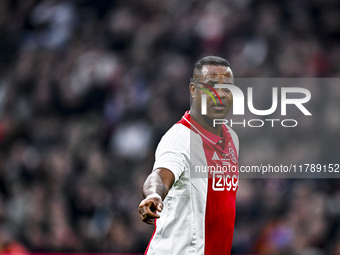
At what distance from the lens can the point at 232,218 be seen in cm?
255

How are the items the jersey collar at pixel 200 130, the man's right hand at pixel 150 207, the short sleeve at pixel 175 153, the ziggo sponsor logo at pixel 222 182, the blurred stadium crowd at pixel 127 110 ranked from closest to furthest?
the man's right hand at pixel 150 207
the short sleeve at pixel 175 153
the ziggo sponsor logo at pixel 222 182
the jersey collar at pixel 200 130
the blurred stadium crowd at pixel 127 110

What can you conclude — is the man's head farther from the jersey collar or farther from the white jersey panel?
the white jersey panel

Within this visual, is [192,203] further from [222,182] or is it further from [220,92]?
[220,92]

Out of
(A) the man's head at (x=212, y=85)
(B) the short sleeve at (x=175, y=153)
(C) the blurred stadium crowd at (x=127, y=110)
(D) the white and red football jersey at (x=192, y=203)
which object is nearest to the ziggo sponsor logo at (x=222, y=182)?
(D) the white and red football jersey at (x=192, y=203)

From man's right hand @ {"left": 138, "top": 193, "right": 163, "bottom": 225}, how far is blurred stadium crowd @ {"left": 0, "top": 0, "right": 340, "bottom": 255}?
3.58 meters

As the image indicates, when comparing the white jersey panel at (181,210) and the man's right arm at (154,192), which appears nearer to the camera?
the man's right arm at (154,192)

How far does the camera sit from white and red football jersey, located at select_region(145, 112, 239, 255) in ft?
7.77

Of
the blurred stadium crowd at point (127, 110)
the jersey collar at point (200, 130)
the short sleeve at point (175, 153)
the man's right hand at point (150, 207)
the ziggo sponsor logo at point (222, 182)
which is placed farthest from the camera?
the blurred stadium crowd at point (127, 110)

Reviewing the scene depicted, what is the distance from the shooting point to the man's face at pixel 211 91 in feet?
8.65

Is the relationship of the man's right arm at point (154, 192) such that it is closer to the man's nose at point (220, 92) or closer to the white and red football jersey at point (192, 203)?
the white and red football jersey at point (192, 203)

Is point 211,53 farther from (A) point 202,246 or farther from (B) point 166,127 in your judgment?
(A) point 202,246

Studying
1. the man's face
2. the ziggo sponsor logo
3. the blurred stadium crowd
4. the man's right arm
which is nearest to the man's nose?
the man's face

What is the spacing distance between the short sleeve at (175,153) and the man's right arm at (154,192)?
0.11 feet

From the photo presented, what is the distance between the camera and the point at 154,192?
2.06 metres
